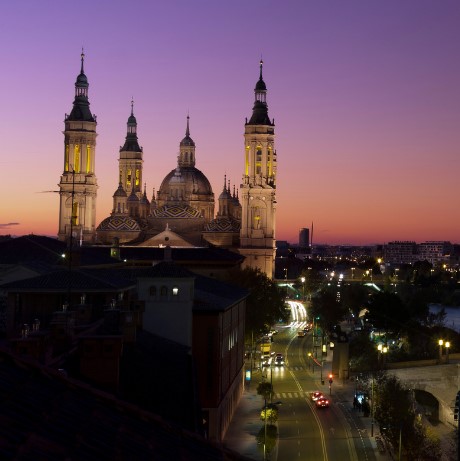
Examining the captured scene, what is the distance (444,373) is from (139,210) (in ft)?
351

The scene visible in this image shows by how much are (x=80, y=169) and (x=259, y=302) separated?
59.1m

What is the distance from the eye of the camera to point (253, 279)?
12256 centimetres

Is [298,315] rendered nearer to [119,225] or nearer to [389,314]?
[119,225]

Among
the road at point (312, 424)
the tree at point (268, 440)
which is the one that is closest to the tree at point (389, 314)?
the road at point (312, 424)

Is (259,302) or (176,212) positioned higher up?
(176,212)

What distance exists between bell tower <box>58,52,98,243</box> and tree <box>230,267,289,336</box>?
36.0 meters

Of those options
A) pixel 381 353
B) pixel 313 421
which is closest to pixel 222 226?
pixel 381 353

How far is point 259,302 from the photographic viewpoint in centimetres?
10844

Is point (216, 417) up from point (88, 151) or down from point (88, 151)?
down

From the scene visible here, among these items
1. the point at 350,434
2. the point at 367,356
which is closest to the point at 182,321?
the point at 350,434

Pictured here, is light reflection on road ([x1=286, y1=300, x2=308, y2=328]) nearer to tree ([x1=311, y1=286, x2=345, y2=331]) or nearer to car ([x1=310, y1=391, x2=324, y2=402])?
tree ([x1=311, y1=286, x2=345, y2=331])

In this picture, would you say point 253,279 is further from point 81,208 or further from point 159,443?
point 159,443

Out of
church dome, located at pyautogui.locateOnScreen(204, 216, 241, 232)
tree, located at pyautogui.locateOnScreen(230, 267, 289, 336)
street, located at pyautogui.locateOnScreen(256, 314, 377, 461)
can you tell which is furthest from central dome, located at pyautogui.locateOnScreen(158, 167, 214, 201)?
street, located at pyautogui.locateOnScreen(256, 314, 377, 461)

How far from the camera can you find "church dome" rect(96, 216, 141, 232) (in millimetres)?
161750
